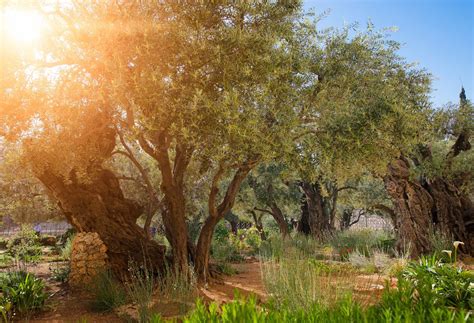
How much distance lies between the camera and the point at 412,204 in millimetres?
17062

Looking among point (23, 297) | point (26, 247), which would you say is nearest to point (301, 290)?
point (23, 297)

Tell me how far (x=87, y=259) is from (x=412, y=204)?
1299 cm

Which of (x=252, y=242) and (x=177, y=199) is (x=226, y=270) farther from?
(x=252, y=242)

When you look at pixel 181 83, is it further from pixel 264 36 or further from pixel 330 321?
pixel 330 321

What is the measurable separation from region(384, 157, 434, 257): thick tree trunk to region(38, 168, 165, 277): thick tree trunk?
33.7 feet

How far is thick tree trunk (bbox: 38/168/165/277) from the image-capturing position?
11.9 metres

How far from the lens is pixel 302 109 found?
36.3 feet

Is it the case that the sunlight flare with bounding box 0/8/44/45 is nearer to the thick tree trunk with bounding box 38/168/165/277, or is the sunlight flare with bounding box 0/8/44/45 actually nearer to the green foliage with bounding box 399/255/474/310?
the thick tree trunk with bounding box 38/168/165/277

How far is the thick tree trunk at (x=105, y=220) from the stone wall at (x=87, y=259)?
0.23 meters

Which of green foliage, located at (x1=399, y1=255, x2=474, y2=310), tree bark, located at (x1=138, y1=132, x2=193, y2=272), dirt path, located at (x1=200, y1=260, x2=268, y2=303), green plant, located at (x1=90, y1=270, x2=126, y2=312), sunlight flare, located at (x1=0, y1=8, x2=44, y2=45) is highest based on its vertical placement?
sunlight flare, located at (x1=0, y1=8, x2=44, y2=45)

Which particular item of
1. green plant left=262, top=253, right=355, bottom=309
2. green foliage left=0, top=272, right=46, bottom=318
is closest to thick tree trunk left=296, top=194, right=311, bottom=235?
green foliage left=0, top=272, right=46, bottom=318

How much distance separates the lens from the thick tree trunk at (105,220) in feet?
38.9

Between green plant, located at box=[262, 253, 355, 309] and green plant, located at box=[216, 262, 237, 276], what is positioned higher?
green plant, located at box=[262, 253, 355, 309]

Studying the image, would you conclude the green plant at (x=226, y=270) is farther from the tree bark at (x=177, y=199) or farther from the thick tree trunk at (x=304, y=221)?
the thick tree trunk at (x=304, y=221)
